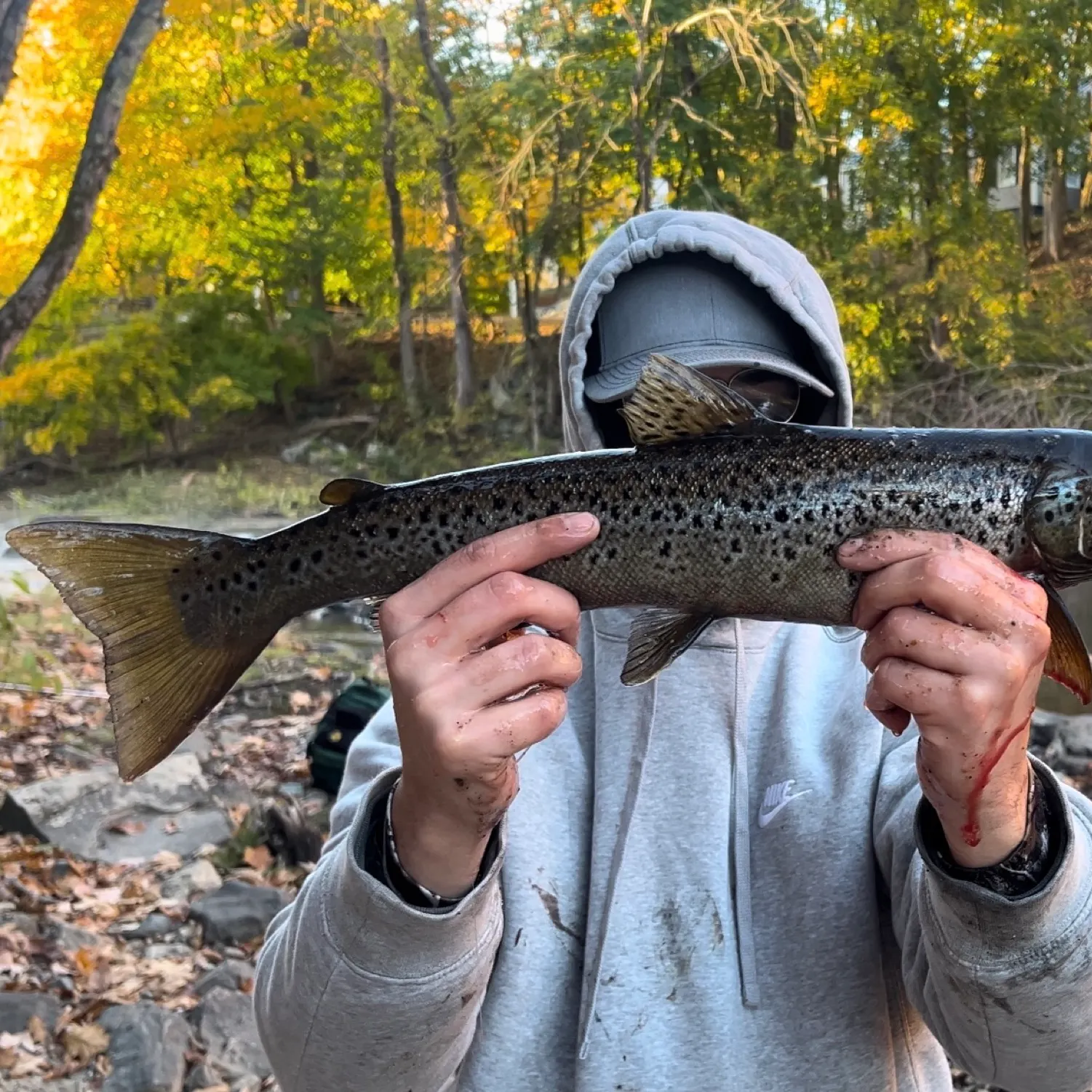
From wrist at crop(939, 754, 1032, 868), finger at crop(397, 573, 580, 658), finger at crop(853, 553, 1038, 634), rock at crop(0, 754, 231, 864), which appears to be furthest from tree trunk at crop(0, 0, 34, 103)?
wrist at crop(939, 754, 1032, 868)

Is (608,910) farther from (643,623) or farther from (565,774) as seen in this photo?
(643,623)

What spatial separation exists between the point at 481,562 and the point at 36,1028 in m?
3.42

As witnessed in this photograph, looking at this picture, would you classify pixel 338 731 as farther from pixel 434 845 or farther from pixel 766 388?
pixel 434 845

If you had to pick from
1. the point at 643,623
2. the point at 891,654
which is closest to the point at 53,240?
the point at 643,623

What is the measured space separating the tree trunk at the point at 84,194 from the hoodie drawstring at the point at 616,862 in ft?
18.8

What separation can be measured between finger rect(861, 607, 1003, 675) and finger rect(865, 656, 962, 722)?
10 millimetres

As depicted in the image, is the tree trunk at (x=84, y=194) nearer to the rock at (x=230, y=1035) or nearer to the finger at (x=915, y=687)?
the rock at (x=230, y=1035)

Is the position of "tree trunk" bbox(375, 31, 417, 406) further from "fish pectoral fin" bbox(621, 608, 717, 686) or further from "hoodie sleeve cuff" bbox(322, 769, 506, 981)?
"hoodie sleeve cuff" bbox(322, 769, 506, 981)

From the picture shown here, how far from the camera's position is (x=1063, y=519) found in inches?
68.2

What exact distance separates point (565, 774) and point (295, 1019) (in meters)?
0.74

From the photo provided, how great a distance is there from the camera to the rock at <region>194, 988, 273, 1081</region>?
3.85 metres

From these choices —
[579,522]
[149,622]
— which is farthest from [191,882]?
[579,522]

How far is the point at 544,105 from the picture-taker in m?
19.6

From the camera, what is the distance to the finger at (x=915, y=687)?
1485 millimetres
